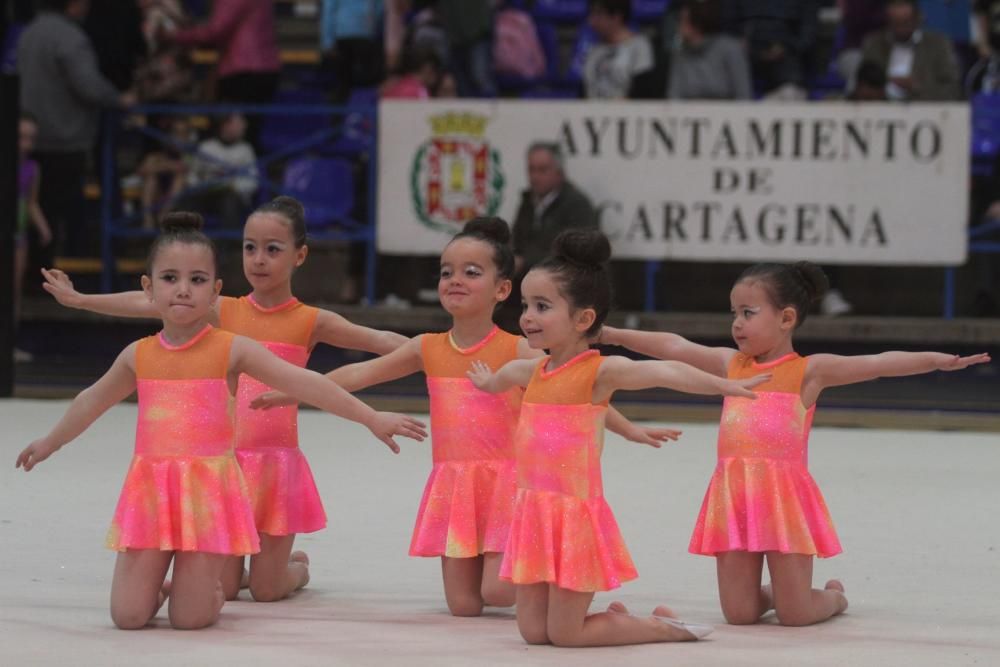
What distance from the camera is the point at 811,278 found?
16.2 ft

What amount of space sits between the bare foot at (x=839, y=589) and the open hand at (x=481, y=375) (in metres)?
1.18

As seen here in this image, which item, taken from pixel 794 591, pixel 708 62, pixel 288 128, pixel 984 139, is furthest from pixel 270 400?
pixel 288 128

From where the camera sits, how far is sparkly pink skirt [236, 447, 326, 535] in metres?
5.11

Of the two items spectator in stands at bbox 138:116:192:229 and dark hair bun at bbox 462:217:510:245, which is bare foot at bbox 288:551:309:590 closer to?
dark hair bun at bbox 462:217:510:245

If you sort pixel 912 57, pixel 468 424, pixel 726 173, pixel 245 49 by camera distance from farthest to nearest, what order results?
pixel 245 49, pixel 912 57, pixel 726 173, pixel 468 424

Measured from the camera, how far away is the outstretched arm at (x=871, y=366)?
4.67 metres

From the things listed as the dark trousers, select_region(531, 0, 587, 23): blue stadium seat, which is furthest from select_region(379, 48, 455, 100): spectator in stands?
select_region(531, 0, 587, 23): blue stadium seat

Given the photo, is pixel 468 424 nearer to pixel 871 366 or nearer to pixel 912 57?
pixel 871 366

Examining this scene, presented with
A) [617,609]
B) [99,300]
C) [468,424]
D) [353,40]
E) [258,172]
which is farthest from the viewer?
[353,40]

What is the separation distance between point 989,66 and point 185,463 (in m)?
8.81

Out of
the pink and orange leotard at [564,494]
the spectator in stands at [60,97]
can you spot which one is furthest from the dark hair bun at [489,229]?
the spectator in stands at [60,97]

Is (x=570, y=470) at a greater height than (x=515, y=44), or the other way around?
(x=515, y=44)

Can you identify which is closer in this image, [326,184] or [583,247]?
[583,247]

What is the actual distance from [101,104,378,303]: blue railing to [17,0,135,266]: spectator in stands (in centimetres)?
21
